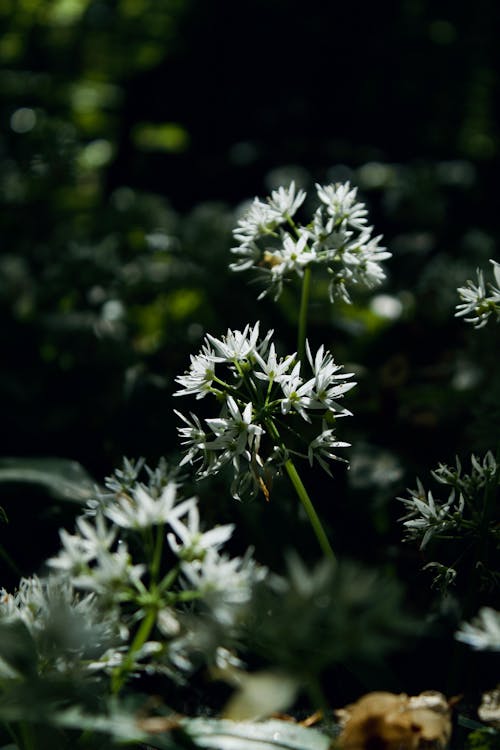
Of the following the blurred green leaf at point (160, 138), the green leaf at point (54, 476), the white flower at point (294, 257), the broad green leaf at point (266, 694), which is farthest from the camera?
the blurred green leaf at point (160, 138)

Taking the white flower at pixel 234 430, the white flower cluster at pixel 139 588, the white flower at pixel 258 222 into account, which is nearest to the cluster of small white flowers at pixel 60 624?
the white flower cluster at pixel 139 588

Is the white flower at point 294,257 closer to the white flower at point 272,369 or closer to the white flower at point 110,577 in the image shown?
the white flower at point 272,369

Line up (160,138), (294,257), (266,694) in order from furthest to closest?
(160,138)
(294,257)
(266,694)

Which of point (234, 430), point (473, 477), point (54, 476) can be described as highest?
point (234, 430)

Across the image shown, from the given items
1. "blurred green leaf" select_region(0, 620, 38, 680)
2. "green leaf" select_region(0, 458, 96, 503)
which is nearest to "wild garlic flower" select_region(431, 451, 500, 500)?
"blurred green leaf" select_region(0, 620, 38, 680)

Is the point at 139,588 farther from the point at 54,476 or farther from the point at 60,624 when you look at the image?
the point at 54,476

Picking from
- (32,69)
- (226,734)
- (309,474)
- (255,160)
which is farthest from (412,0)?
(226,734)

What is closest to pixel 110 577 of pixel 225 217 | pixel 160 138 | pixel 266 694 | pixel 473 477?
pixel 266 694
